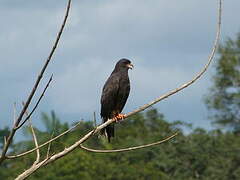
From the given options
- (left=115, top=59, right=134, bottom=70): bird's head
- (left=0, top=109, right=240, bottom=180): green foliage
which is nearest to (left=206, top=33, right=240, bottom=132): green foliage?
(left=0, top=109, right=240, bottom=180): green foliage

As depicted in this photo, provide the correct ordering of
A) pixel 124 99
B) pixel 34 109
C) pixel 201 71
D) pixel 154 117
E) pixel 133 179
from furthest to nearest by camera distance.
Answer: pixel 154 117, pixel 133 179, pixel 124 99, pixel 201 71, pixel 34 109

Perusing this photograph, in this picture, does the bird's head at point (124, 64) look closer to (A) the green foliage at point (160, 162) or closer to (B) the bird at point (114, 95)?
(B) the bird at point (114, 95)

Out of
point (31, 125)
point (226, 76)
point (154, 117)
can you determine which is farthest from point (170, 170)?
point (31, 125)

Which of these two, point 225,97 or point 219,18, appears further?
point 225,97

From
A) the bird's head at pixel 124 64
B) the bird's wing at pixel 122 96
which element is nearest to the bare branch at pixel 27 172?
the bird's wing at pixel 122 96

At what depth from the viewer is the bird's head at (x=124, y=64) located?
526 inches

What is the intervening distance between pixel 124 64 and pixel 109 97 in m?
0.90

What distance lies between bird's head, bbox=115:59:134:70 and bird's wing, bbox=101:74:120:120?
499 mm

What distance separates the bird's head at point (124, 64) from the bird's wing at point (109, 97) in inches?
19.7

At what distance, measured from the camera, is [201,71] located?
6.60 m

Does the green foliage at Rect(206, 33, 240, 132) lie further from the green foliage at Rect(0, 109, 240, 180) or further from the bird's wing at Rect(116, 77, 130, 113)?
the bird's wing at Rect(116, 77, 130, 113)

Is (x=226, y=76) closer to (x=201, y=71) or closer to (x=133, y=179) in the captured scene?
(x=133, y=179)

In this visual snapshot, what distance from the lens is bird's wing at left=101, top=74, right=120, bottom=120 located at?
12562mm

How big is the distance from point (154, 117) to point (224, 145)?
19854mm
